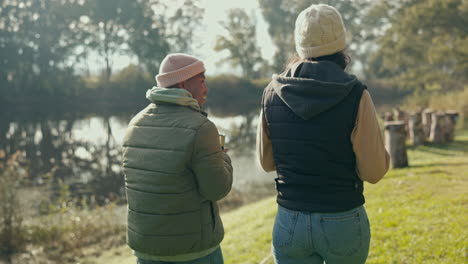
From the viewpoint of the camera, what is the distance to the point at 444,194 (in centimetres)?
502

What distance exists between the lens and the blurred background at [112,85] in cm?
759

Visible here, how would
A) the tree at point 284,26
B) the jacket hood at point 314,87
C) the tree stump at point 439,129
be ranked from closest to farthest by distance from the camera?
the jacket hood at point 314,87, the tree stump at point 439,129, the tree at point 284,26

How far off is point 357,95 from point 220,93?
34579 millimetres

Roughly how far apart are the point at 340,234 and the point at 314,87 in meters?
0.58

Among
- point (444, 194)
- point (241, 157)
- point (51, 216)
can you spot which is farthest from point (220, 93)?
point (444, 194)

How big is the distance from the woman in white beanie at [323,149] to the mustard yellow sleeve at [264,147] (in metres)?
0.14

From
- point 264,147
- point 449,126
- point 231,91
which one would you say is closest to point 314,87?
point 264,147

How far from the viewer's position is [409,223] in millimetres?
4152

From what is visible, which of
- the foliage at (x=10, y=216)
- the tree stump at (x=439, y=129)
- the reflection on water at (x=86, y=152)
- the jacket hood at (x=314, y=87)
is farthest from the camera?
the reflection on water at (x=86, y=152)

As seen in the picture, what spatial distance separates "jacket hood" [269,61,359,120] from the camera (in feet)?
5.51

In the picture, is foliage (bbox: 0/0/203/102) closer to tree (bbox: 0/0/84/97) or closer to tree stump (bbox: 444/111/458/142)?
tree (bbox: 0/0/84/97)

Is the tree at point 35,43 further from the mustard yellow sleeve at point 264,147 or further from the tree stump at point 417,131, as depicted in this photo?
the mustard yellow sleeve at point 264,147

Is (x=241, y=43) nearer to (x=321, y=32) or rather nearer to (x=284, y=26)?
(x=284, y=26)

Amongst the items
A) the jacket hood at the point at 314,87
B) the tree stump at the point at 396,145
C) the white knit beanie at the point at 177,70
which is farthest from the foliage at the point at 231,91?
the jacket hood at the point at 314,87
